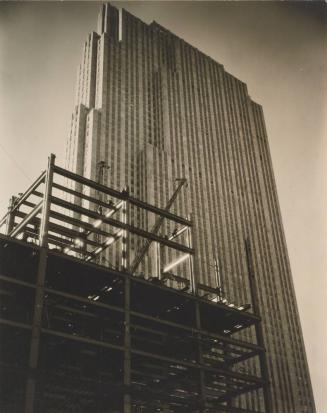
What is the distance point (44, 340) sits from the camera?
2583 cm

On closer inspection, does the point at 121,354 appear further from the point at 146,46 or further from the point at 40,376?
the point at 146,46

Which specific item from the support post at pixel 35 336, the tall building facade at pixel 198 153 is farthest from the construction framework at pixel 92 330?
the tall building facade at pixel 198 153

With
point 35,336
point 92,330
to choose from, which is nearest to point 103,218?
point 92,330

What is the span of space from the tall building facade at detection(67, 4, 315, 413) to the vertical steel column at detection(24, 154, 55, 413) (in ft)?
289

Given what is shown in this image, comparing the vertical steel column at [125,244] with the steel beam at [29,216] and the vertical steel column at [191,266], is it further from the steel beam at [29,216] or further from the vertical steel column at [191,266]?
the steel beam at [29,216]

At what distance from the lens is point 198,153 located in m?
162

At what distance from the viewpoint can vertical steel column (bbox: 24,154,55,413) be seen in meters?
21.6

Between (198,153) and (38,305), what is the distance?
141m

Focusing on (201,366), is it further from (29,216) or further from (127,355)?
(29,216)

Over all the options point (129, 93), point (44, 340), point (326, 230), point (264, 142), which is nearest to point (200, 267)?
point (129, 93)

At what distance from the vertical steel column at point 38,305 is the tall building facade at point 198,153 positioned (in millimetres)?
88210

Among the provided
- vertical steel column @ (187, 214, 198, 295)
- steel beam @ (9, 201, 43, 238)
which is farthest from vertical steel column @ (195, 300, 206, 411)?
steel beam @ (9, 201, 43, 238)

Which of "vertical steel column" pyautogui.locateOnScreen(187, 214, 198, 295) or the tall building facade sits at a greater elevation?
the tall building facade

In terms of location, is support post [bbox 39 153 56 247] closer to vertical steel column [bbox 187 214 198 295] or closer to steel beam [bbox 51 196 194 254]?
steel beam [bbox 51 196 194 254]
